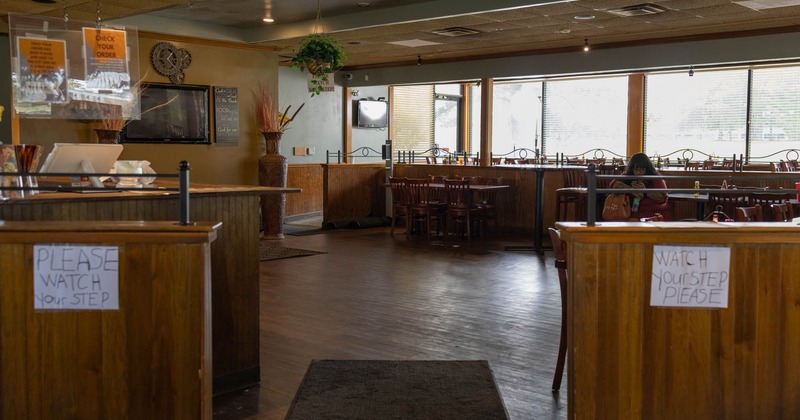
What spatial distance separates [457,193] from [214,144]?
3319mm

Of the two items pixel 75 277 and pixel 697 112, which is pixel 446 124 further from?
pixel 75 277

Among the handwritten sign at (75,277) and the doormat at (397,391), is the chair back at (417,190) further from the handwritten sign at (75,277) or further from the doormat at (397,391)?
the handwritten sign at (75,277)

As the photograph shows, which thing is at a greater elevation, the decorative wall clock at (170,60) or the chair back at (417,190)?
the decorative wall clock at (170,60)

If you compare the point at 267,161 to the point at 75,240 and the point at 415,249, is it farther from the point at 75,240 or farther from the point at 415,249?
the point at 75,240

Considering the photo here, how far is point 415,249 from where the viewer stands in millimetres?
9086

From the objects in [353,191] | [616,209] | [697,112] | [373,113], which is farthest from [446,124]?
[616,209]

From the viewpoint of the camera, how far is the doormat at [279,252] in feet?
27.3

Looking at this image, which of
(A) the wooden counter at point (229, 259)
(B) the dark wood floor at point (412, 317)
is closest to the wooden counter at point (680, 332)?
(B) the dark wood floor at point (412, 317)

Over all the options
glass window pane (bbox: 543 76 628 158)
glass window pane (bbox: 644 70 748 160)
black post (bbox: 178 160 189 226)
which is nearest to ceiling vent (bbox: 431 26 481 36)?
glass window pane (bbox: 644 70 748 160)

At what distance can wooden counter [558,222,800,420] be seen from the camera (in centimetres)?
275

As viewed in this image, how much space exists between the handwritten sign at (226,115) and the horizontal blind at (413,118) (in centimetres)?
547

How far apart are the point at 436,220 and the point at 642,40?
389cm

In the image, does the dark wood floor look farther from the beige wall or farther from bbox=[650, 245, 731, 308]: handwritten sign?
the beige wall

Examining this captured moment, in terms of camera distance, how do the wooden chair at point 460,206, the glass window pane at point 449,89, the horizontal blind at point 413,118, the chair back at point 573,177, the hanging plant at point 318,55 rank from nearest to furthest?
the hanging plant at point 318,55
the wooden chair at point 460,206
the chair back at point 573,177
the horizontal blind at point 413,118
the glass window pane at point 449,89
